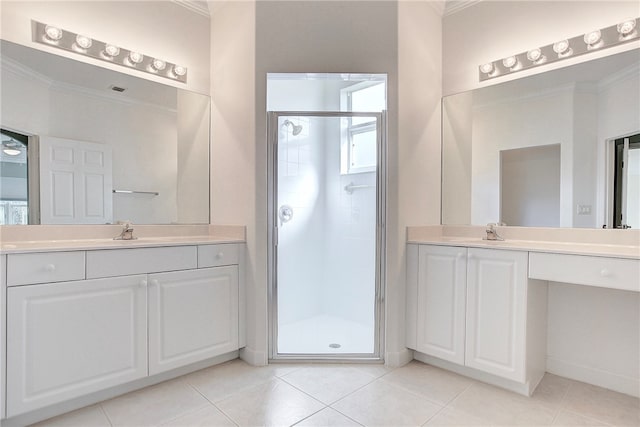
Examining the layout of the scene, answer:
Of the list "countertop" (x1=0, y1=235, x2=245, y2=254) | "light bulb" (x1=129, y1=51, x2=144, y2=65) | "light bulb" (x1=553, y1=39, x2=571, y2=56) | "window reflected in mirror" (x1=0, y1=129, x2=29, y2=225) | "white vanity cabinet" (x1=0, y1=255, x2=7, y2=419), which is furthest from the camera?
"light bulb" (x1=129, y1=51, x2=144, y2=65)

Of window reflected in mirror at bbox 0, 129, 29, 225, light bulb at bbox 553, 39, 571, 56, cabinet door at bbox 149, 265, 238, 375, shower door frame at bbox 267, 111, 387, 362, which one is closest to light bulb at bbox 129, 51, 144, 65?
window reflected in mirror at bbox 0, 129, 29, 225

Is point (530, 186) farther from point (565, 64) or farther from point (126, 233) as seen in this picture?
point (126, 233)

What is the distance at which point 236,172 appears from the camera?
8.01 ft

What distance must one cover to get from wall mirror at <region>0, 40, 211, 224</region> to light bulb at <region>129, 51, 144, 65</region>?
11cm

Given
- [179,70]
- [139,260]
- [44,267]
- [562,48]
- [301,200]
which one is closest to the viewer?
[44,267]

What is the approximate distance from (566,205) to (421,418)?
1.52m

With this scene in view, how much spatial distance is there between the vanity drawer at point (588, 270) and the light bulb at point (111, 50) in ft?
9.14

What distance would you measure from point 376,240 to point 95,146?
1.92 m

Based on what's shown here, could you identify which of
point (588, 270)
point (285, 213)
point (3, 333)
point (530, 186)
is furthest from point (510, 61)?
point (3, 333)

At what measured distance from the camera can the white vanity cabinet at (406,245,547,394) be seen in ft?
6.26

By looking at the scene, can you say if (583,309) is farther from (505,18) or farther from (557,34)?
(505,18)

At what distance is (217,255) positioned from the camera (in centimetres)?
225

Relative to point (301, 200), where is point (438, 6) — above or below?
above

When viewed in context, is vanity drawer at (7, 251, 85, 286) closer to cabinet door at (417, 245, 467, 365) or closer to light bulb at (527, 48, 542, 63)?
cabinet door at (417, 245, 467, 365)
